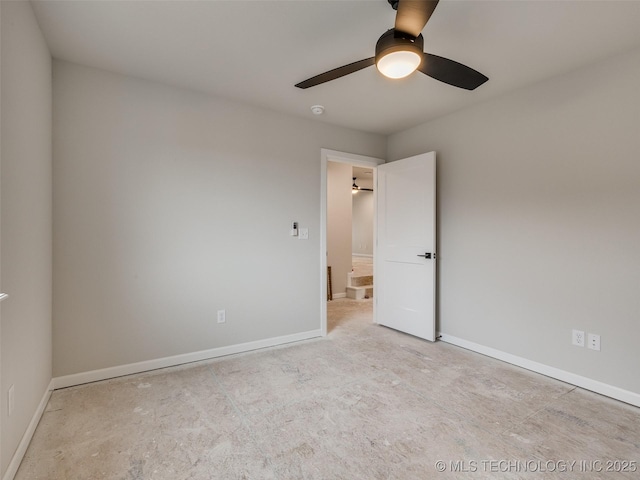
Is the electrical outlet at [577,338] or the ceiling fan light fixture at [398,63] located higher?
the ceiling fan light fixture at [398,63]

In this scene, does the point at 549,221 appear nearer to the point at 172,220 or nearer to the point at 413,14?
the point at 413,14

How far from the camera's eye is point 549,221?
2623 millimetres

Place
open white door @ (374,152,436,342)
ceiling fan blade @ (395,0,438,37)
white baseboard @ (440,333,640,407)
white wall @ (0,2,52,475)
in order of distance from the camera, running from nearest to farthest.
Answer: ceiling fan blade @ (395,0,438,37)
white wall @ (0,2,52,475)
white baseboard @ (440,333,640,407)
open white door @ (374,152,436,342)

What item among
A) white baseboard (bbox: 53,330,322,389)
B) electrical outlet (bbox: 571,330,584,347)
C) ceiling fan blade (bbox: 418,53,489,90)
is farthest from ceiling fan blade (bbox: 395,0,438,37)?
white baseboard (bbox: 53,330,322,389)

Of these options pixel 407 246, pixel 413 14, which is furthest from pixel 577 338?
pixel 413 14

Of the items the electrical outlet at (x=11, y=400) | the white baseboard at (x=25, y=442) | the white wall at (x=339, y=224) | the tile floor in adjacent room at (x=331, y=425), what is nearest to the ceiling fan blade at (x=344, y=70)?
the tile floor in adjacent room at (x=331, y=425)

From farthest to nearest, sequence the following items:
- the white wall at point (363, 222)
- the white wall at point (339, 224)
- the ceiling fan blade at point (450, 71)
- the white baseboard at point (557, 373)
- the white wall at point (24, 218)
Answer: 1. the white wall at point (363, 222)
2. the white wall at point (339, 224)
3. the white baseboard at point (557, 373)
4. the ceiling fan blade at point (450, 71)
5. the white wall at point (24, 218)

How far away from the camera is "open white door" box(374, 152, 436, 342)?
134 inches

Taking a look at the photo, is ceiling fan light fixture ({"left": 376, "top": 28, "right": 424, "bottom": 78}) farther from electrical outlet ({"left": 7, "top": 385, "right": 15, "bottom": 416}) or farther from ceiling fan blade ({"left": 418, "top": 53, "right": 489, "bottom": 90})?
electrical outlet ({"left": 7, "top": 385, "right": 15, "bottom": 416})

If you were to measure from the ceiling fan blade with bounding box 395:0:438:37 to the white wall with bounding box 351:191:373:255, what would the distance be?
791cm

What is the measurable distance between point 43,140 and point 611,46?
3853 mm

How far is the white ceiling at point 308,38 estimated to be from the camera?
5.92 ft

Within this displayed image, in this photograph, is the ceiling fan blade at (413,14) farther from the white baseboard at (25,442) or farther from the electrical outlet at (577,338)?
the white baseboard at (25,442)

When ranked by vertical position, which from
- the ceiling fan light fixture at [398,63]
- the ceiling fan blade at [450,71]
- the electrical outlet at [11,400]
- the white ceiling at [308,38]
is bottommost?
the electrical outlet at [11,400]
